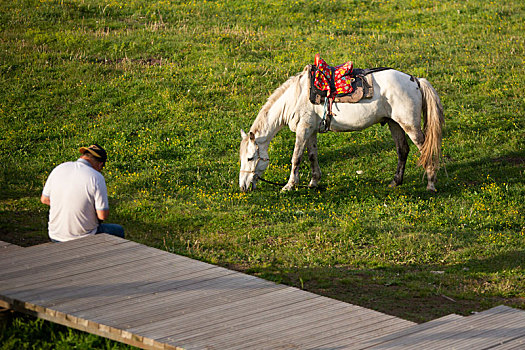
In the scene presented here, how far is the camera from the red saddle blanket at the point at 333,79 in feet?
42.8

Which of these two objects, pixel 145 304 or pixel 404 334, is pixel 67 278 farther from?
pixel 404 334

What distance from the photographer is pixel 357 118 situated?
43.3 feet

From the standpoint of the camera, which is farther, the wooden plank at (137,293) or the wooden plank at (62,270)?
the wooden plank at (62,270)

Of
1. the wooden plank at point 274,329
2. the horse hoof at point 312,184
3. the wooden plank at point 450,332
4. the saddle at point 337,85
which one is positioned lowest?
the horse hoof at point 312,184

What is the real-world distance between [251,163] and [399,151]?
125 inches

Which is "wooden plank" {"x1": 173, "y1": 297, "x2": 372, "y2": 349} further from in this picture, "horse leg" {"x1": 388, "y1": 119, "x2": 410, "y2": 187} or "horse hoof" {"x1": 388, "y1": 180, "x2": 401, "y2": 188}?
"horse leg" {"x1": 388, "y1": 119, "x2": 410, "y2": 187}

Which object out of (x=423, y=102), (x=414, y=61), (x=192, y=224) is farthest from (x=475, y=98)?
(x=192, y=224)

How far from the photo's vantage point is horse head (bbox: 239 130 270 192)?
13.2 meters

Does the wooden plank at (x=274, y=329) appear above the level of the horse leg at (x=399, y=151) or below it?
below

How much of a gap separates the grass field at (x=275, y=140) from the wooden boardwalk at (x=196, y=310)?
588 mm

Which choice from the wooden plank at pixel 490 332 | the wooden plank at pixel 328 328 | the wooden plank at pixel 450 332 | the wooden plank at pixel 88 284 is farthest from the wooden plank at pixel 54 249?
the wooden plank at pixel 490 332

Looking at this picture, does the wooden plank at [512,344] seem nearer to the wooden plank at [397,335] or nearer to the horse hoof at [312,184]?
the wooden plank at [397,335]

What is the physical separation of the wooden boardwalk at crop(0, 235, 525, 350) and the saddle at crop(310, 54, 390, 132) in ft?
20.4

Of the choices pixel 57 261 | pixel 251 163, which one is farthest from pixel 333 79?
pixel 57 261
